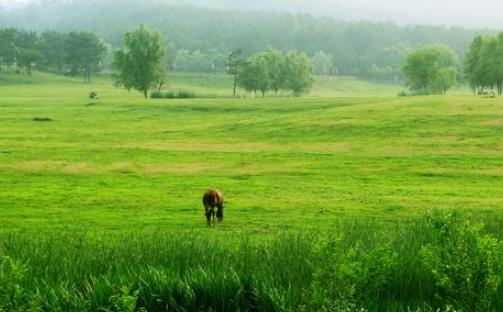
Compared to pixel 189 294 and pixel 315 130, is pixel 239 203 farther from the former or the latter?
pixel 315 130

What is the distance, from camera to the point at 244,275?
1204cm

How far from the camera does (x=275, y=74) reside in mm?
142250

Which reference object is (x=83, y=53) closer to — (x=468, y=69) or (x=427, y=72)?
(x=427, y=72)

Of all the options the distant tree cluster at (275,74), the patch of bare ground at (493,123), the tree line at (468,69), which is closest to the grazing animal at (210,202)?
the patch of bare ground at (493,123)

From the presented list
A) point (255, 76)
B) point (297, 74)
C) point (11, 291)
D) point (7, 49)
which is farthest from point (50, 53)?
point (11, 291)

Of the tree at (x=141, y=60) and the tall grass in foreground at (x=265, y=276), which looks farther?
the tree at (x=141, y=60)

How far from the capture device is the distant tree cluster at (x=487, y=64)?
109m

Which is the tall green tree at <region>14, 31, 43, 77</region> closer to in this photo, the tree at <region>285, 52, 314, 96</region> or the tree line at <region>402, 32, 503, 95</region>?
the tree at <region>285, 52, 314, 96</region>

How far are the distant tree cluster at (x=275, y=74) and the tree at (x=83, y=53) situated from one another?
6126cm

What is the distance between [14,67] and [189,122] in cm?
12401

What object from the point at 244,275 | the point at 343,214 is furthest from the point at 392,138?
the point at 244,275

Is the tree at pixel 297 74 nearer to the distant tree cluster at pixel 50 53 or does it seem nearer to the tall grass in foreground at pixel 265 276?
Answer: the distant tree cluster at pixel 50 53

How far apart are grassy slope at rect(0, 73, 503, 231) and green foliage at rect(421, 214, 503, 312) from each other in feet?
43.2

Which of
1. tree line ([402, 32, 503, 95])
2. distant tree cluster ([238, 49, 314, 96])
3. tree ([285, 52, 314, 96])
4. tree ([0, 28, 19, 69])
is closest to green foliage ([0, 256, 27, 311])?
tree line ([402, 32, 503, 95])
